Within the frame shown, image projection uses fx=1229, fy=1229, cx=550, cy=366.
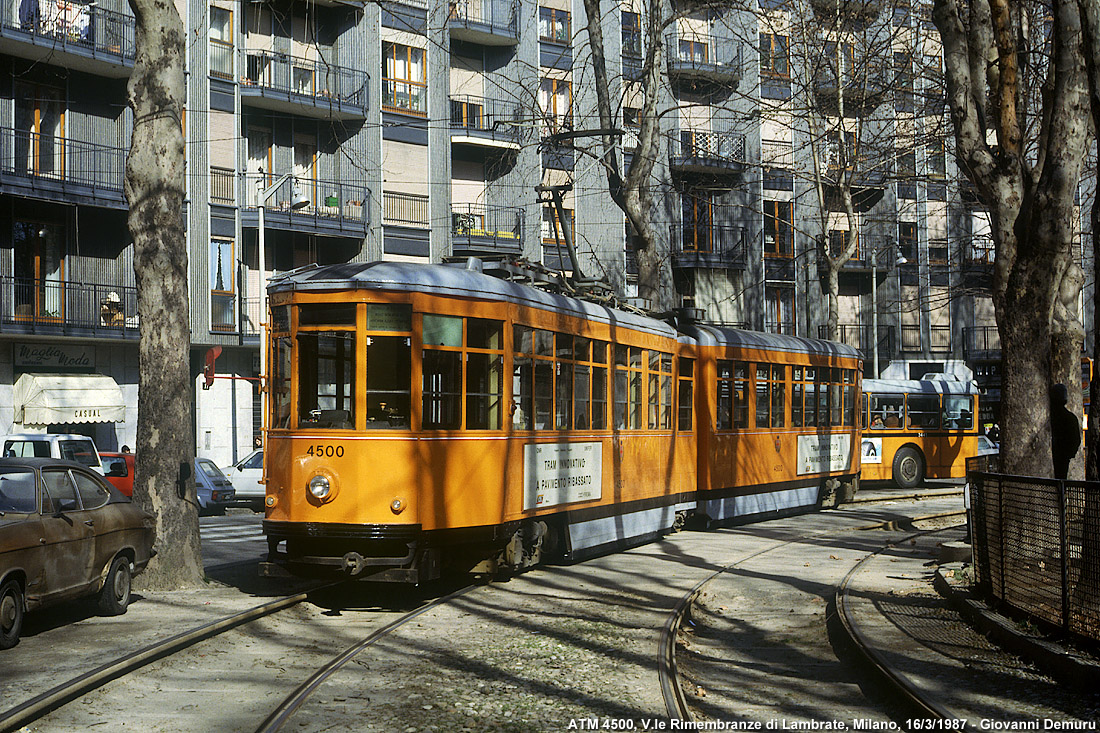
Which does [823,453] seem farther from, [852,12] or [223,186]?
[223,186]

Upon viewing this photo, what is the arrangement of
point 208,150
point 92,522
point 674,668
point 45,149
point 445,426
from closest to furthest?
1. point 674,668
2. point 92,522
3. point 445,426
4. point 45,149
5. point 208,150

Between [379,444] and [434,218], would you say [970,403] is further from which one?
[379,444]

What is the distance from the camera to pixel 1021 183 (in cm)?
1380

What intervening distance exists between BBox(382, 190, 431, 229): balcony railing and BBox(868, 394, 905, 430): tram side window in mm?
14299

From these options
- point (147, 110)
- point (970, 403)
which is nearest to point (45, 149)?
point (147, 110)

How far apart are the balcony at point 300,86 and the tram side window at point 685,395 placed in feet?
55.6

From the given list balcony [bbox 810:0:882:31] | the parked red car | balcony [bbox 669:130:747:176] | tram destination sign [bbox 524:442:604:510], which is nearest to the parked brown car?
tram destination sign [bbox 524:442:604:510]

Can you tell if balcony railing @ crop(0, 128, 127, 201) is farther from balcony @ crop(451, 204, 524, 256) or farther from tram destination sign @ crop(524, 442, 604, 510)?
tram destination sign @ crop(524, 442, 604, 510)

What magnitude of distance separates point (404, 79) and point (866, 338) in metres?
21.2

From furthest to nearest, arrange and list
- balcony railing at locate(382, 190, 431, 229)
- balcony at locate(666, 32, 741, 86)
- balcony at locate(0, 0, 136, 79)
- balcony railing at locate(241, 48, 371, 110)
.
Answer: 1. balcony at locate(666, 32, 741, 86)
2. balcony railing at locate(382, 190, 431, 229)
3. balcony railing at locate(241, 48, 371, 110)
4. balcony at locate(0, 0, 136, 79)

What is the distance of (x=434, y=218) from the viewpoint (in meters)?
37.2

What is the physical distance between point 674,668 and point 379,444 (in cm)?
361

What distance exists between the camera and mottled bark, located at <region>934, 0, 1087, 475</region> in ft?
37.1

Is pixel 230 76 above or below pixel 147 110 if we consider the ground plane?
above
